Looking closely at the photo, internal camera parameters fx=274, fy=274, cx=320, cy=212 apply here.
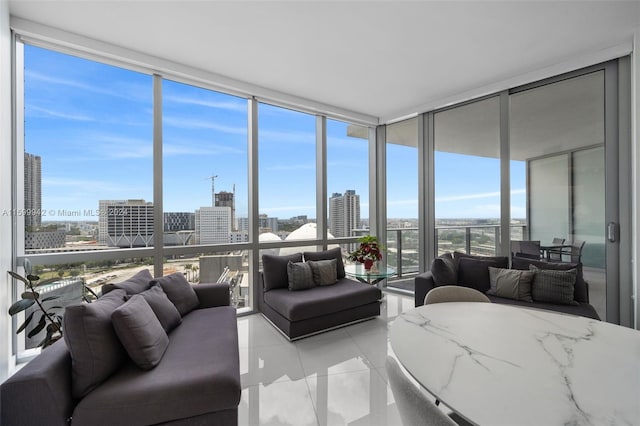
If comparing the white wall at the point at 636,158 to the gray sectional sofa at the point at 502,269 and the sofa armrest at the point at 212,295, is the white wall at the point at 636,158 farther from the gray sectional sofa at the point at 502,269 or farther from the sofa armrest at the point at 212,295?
the sofa armrest at the point at 212,295

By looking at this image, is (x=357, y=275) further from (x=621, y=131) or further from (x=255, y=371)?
(x=621, y=131)

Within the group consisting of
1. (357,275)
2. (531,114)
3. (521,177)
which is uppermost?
(531,114)

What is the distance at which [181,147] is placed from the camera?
326 centimetres

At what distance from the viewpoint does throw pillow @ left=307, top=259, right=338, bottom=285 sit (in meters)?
3.41

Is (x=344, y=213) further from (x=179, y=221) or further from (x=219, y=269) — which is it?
(x=179, y=221)

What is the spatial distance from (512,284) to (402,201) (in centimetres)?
205

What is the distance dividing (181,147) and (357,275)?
2613mm

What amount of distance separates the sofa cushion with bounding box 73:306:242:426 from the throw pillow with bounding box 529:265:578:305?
9.59ft

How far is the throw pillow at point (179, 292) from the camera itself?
2443 millimetres

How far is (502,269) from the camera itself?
310 cm

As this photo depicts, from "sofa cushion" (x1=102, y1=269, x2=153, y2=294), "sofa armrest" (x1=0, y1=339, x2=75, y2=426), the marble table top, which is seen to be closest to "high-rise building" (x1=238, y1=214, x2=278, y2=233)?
"sofa cushion" (x1=102, y1=269, x2=153, y2=294)

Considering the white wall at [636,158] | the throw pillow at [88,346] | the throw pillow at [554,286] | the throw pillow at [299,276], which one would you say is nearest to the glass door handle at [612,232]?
the white wall at [636,158]

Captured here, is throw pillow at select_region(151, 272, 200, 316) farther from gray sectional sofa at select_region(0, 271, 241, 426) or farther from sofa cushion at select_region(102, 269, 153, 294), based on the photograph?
gray sectional sofa at select_region(0, 271, 241, 426)

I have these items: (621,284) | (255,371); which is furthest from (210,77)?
(621,284)
